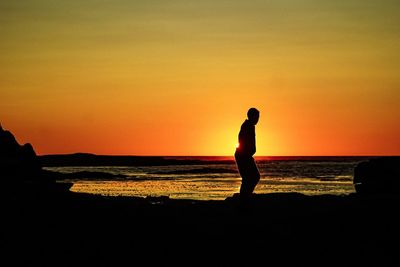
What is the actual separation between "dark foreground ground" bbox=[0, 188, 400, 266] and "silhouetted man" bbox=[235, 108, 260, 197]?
19.0 inches

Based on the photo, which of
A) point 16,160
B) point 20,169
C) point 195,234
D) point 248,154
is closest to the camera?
point 195,234

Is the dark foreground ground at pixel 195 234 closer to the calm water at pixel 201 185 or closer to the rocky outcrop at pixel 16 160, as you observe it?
the rocky outcrop at pixel 16 160

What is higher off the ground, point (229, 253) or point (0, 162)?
point (0, 162)

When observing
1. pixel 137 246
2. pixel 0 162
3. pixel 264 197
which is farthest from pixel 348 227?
pixel 0 162

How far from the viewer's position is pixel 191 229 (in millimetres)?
14008

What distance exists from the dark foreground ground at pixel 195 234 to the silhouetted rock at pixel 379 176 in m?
4.12

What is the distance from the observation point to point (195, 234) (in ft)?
44.1

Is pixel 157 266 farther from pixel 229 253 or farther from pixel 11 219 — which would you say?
pixel 11 219

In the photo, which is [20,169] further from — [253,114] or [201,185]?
[201,185]

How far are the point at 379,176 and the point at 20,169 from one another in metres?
15.4

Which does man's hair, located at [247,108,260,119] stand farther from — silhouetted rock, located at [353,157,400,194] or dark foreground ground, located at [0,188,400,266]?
silhouetted rock, located at [353,157,400,194]

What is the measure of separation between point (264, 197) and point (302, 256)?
938 centimetres

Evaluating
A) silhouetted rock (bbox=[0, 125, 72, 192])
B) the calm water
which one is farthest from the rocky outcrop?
the calm water

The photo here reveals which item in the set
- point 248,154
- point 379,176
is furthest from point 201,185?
point 248,154
